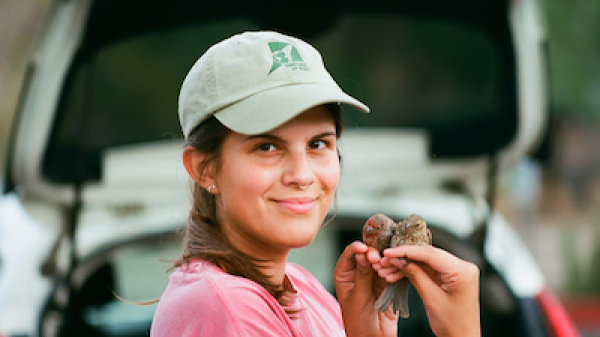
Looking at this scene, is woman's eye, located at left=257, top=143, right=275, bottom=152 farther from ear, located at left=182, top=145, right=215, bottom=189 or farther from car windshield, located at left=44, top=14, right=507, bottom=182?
car windshield, located at left=44, top=14, right=507, bottom=182

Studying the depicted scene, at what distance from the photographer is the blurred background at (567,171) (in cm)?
824

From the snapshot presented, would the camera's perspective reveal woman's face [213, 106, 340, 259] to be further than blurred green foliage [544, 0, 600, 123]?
No

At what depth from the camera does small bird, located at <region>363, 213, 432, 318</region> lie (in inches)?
44.7

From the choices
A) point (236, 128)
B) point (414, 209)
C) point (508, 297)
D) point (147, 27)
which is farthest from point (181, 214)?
point (236, 128)

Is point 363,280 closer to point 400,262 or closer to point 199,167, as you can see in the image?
point 400,262

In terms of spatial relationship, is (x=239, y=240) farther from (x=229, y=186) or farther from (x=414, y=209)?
(x=414, y=209)

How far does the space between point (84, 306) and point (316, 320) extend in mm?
1149

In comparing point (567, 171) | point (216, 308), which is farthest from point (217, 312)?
point (567, 171)

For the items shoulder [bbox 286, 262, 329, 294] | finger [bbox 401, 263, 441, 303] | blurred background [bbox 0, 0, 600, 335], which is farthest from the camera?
blurred background [bbox 0, 0, 600, 335]

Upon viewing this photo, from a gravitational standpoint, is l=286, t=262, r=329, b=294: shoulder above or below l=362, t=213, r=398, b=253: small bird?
below

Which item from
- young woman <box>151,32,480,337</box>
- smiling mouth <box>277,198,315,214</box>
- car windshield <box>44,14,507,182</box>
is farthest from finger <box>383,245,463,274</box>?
car windshield <box>44,14,507,182</box>

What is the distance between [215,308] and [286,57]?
1.39 ft

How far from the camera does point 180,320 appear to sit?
101cm

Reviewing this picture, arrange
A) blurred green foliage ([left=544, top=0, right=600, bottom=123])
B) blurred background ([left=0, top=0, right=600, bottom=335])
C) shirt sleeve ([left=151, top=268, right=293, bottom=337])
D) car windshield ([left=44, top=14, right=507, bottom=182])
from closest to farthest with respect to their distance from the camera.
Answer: shirt sleeve ([left=151, top=268, right=293, bottom=337]), car windshield ([left=44, top=14, right=507, bottom=182]), blurred background ([left=0, top=0, right=600, bottom=335]), blurred green foliage ([left=544, top=0, right=600, bottom=123])
